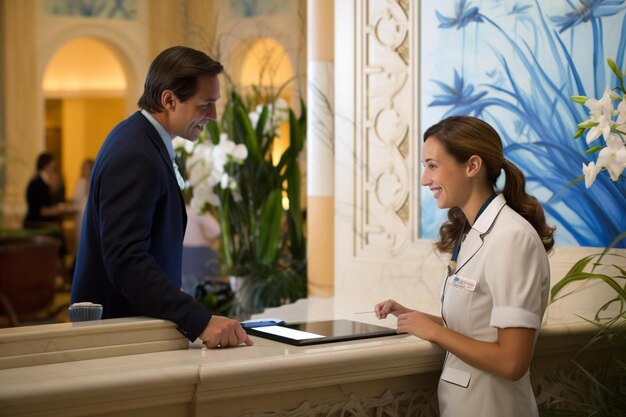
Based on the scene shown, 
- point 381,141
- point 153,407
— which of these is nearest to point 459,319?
point 153,407

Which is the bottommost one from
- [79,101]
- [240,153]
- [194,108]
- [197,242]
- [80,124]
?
[197,242]

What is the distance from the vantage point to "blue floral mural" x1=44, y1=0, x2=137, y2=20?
1353cm

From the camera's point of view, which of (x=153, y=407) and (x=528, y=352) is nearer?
(x=153, y=407)

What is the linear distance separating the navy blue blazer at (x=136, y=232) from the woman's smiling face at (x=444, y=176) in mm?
792

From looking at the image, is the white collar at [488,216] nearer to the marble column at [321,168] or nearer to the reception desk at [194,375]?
the reception desk at [194,375]

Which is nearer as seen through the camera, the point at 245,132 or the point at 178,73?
Answer: the point at 178,73

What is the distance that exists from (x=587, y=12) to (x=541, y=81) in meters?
0.35

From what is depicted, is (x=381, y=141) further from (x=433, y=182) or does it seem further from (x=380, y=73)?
(x=433, y=182)

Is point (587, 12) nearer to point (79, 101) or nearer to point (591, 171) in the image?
point (591, 171)

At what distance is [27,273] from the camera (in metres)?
9.68

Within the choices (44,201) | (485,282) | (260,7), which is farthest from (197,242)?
(44,201)

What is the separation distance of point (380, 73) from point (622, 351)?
190 centimetres

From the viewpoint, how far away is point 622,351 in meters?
3.40

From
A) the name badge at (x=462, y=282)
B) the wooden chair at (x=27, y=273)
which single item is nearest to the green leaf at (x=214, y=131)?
the name badge at (x=462, y=282)
